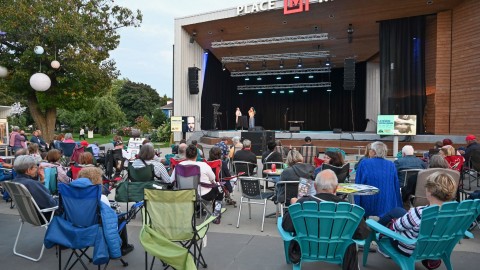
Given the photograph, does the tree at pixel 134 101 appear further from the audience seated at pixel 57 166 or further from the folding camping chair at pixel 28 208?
the folding camping chair at pixel 28 208

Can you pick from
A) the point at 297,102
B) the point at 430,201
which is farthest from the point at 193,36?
Answer: the point at 430,201

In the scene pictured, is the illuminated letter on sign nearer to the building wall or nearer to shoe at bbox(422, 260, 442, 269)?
the building wall

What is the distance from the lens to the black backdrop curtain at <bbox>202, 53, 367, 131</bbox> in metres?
21.8

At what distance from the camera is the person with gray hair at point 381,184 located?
154 inches

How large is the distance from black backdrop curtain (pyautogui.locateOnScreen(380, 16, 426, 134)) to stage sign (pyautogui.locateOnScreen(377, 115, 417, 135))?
2.06m

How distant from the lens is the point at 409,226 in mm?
2678

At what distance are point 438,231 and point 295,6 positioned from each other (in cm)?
1163

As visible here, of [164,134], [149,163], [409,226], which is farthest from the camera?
[164,134]

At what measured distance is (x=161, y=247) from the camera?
2.70 metres

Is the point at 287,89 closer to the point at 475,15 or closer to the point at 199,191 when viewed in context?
the point at 475,15

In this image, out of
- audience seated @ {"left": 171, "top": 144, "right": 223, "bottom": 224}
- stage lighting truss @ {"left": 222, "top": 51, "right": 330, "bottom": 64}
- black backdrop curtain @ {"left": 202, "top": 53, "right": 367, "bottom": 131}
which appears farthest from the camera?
black backdrop curtain @ {"left": 202, "top": 53, "right": 367, "bottom": 131}

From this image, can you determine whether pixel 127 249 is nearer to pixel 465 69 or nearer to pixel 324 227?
pixel 324 227

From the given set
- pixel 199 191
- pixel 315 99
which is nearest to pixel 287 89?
pixel 315 99

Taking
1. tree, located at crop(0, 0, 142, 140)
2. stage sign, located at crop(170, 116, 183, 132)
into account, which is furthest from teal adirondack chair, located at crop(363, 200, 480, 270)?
stage sign, located at crop(170, 116, 183, 132)
